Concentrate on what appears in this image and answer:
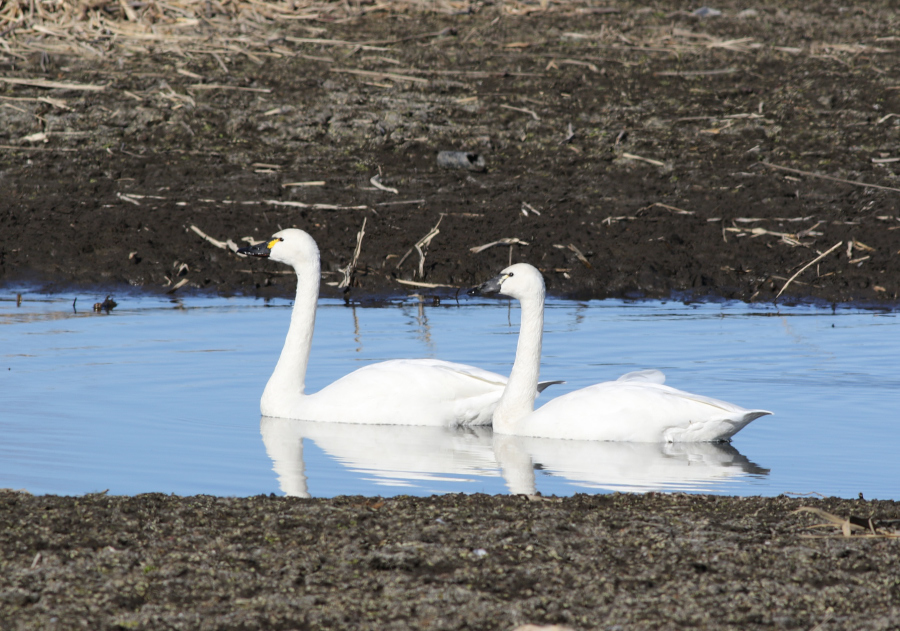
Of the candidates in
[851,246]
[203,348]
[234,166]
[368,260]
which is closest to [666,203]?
[851,246]

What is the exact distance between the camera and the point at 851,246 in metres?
12.3

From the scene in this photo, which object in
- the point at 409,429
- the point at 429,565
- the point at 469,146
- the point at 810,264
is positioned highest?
the point at 469,146

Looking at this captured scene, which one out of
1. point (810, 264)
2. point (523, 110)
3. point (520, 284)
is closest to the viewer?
point (520, 284)

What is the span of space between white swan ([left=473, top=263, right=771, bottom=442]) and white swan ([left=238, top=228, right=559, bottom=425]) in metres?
0.27

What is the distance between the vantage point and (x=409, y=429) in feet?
25.9

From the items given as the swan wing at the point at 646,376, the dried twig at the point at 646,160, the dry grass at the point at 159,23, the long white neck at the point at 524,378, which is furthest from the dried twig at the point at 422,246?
the dry grass at the point at 159,23

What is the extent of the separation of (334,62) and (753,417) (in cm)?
1206

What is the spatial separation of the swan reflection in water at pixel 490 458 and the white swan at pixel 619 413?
3.2 inches

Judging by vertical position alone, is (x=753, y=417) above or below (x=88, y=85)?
below

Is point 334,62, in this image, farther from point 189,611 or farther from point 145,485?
point 189,611

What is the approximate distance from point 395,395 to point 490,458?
43.5 inches

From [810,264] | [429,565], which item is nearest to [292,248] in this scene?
[429,565]

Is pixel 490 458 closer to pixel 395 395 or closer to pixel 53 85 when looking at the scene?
pixel 395 395

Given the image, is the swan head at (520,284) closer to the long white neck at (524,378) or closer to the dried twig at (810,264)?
the long white neck at (524,378)
